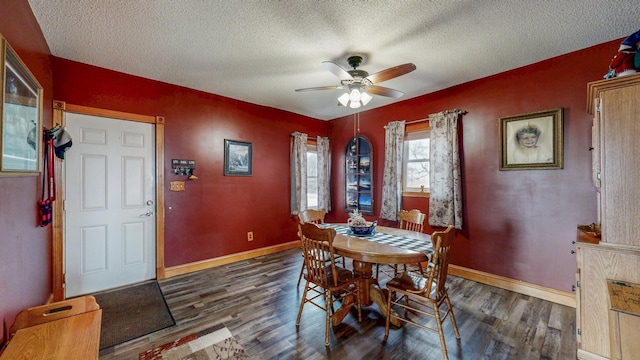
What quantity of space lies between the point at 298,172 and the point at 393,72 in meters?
2.85

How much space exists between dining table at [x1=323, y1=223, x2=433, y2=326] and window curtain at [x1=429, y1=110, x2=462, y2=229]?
106 cm

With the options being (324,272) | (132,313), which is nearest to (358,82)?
(324,272)

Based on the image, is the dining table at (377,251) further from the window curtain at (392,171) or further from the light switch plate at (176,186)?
the light switch plate at (176,186)

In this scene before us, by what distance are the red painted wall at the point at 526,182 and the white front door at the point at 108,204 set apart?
408 cm

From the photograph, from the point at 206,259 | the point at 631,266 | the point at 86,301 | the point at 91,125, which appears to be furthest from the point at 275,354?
the point at 91,125

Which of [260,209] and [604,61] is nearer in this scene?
[604,61]

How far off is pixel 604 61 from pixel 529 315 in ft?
8.40

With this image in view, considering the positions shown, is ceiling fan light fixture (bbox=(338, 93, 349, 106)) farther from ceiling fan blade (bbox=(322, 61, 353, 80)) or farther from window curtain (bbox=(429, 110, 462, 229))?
window curtain (bbox=(429, 110, 462, 229))

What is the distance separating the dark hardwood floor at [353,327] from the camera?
1.93 meters

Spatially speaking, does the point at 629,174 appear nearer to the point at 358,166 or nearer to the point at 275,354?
the point at 275,354

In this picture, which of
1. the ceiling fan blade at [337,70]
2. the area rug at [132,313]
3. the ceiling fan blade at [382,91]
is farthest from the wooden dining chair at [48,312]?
the ceiling fan blade at [382,91]

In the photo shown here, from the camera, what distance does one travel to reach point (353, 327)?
2.26m

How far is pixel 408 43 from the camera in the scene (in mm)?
2439

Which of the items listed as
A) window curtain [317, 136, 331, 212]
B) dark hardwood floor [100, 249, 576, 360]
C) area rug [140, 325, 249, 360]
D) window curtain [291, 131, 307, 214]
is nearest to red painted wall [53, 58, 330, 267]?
window curtain [291, 131, 307, 214]
